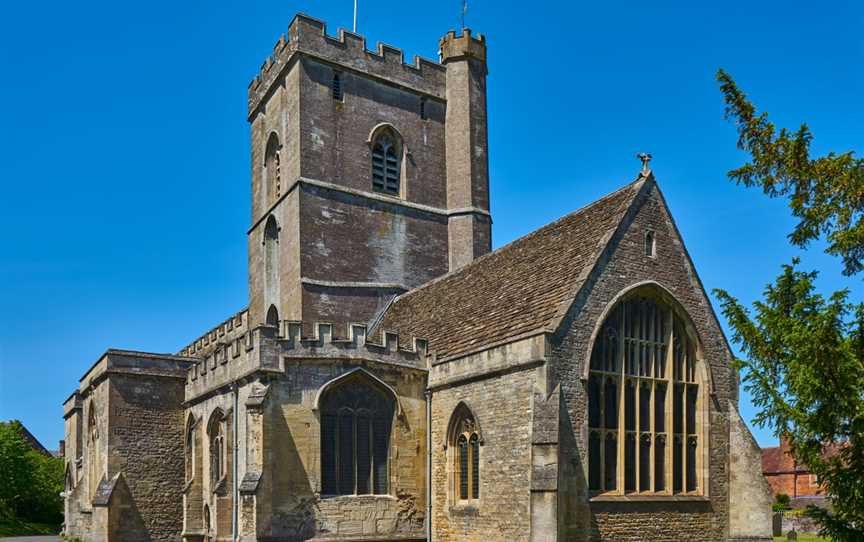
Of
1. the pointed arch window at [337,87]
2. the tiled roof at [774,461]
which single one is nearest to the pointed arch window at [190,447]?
the pointed arch window at [337,87]

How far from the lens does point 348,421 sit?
23.2 metres

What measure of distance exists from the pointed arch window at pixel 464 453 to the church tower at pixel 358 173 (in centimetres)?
963

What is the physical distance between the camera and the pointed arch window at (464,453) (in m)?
22.0

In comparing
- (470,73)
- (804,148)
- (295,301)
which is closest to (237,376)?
(295,301)

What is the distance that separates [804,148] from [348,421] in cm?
1296

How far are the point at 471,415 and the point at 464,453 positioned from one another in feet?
3.60

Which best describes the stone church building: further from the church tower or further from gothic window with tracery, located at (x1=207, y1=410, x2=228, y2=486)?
the church tower

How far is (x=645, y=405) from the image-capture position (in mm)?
21734

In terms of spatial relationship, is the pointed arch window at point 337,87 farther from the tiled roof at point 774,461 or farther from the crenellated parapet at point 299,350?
the tiled roof at point 774,461

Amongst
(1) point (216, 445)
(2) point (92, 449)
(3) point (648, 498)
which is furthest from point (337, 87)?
(3) point (648, 498)

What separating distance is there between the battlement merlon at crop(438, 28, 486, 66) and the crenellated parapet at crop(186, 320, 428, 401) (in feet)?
51.1

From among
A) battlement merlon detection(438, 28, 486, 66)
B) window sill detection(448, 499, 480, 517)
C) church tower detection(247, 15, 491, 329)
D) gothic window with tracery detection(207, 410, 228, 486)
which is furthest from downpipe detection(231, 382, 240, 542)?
battlement merlon detection(438, 28, 486, 66)

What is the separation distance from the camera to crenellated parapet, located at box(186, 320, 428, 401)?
73.2ft

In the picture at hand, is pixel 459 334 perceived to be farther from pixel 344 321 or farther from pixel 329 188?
pixel 329 188
